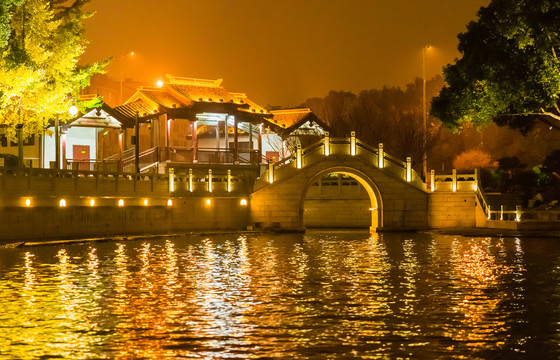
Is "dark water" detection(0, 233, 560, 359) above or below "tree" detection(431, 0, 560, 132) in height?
below

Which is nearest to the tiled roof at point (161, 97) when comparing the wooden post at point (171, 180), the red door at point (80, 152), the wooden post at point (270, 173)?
the red door at point (80, 152)

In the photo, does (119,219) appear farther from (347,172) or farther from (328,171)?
(347,172)

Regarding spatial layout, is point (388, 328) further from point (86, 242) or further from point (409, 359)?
point (86, 242)

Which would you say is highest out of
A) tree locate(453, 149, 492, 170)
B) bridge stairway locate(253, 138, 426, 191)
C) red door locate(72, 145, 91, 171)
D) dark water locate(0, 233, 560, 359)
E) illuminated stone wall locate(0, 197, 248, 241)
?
tree locate(453, 149, 492, 170)

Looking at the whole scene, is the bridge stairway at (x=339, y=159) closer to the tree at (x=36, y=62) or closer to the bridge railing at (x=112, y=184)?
the bridge railing at (x=112, y=184)

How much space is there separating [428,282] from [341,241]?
52.8 feet

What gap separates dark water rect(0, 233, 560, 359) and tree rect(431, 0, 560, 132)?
6551 mm

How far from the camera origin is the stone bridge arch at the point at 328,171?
4209 cm

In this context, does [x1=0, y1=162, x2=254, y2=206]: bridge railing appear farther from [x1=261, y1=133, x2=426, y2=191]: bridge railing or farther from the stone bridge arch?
[x1=261, y1=133, x2=426, y2=191]: bridge railing

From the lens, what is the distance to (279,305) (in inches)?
611

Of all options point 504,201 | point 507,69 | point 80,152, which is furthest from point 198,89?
point 507,69

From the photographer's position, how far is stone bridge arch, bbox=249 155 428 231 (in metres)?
42.1

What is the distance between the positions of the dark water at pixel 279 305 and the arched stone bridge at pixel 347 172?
46.2 feet

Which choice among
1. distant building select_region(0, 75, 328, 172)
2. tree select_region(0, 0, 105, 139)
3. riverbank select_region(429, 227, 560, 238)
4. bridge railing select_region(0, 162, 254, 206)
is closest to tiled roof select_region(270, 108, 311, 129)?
distant building select_region(0, 75, 328, 172)
